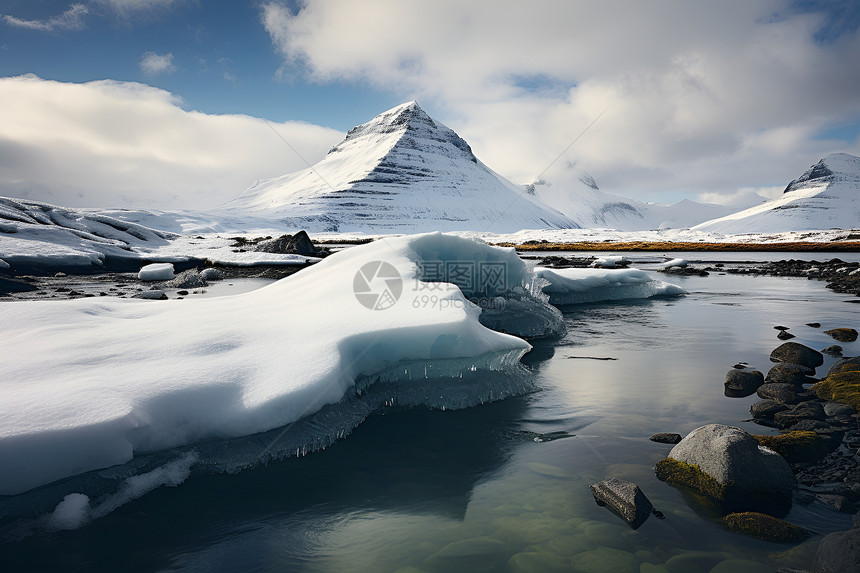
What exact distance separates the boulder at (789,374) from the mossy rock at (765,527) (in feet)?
14.1

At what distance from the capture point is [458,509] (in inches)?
155

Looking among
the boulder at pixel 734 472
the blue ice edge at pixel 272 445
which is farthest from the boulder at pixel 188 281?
the boulder at pixel 734 472

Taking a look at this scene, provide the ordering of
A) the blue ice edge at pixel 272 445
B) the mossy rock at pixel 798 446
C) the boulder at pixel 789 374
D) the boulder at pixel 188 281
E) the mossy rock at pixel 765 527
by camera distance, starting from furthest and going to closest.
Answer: the boulder at pixel 188 281 < the boulder at pixel 789 374 < the mossy rock at pixel 798 446 < the blue ice edge at pixel 272 445 < the mossy rock at pixel 765 527

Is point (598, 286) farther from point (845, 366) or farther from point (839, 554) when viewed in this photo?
point (839, 554)

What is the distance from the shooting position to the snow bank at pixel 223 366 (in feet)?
11.8

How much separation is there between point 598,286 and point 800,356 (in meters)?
8.09

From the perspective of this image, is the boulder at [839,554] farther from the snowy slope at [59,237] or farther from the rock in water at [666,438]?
the snowy slope at [59,237]

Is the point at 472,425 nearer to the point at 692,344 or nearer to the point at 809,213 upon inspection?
the point at 692,344

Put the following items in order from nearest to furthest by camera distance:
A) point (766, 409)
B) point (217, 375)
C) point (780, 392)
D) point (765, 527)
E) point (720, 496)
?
1. point (765, 527)
2. point (720, 496)
3. point (217, 375)
4. point (766, 409)
5. point (780, 392)

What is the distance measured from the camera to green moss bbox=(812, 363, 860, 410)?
18.8ft

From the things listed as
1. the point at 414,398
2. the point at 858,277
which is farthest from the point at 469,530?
the point at 858,277

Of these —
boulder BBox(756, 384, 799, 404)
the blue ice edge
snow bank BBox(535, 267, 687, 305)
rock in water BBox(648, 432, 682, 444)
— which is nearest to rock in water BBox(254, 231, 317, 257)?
snow bank BBox(535, 267, 687, 305)

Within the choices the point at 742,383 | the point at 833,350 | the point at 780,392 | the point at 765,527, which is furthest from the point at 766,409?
the point at 833,350

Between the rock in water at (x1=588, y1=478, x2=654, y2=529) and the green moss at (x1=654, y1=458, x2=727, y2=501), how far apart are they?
1.82 feet
